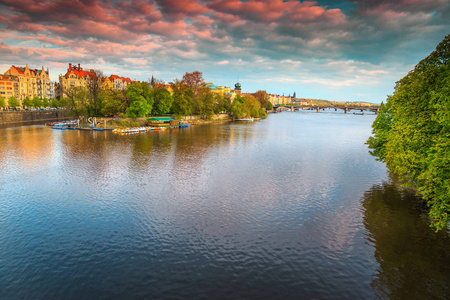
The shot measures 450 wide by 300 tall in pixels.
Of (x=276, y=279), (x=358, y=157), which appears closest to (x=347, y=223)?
(x=276, y=279)

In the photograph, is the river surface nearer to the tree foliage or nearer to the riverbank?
the tree foliage

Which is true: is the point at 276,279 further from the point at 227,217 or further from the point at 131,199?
the point at 131,199

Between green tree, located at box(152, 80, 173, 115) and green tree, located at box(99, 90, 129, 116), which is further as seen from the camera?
green tree, located at box(152, 80, 173, 115)

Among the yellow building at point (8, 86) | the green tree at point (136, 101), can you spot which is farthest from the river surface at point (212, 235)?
the yellow building at point (8, 86)

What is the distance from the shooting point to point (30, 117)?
148125 millimetres

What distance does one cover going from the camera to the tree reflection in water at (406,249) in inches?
826

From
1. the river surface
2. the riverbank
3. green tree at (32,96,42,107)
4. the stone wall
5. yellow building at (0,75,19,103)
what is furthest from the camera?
green tree at (32,96,42,107)

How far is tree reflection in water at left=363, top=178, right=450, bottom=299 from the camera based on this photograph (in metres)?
21.0

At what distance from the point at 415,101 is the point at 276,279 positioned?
1175 inches

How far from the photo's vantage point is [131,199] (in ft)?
125

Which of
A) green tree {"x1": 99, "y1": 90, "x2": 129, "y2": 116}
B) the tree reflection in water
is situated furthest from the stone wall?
the tree reflection in water

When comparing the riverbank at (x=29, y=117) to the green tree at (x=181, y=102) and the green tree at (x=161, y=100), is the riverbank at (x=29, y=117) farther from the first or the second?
the green tree at (x=181, y=102)

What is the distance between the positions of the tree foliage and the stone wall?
526ft

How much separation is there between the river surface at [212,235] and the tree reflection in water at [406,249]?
4.5 inches
